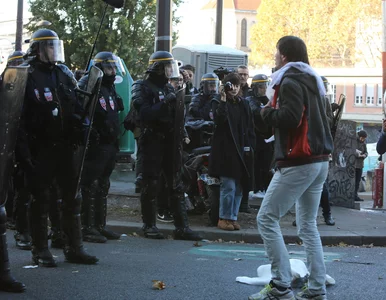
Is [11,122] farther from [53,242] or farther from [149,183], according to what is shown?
[149,183]

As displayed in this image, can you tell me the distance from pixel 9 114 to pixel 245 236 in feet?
14.4

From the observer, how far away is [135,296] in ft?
17.6

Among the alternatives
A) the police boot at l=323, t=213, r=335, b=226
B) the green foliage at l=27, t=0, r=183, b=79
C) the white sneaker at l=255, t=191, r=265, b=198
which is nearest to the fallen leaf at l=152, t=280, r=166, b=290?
the police boot at l=323, t=213, r=335, b=226

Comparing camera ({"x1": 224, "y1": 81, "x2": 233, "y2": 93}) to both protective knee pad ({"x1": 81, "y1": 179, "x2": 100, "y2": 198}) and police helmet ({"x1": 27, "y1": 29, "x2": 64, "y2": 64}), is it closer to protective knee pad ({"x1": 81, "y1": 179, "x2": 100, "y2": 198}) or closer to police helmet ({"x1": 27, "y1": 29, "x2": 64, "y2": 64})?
protective knee pad ({"x1": 81, "y1": 179, "x2": 100, "y2": 198})

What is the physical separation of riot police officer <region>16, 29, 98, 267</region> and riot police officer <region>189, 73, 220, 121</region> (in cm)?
411

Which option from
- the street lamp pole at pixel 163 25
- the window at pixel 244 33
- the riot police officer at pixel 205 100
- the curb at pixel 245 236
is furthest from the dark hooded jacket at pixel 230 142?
the window at pixel 244 33

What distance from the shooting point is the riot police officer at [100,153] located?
8039mm

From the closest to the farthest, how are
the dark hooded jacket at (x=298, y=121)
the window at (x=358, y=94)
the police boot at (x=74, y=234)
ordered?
1. the dark hooded jacket at (x=298, y=121)
2. the police boot at (x=74, y=234)
3. the window at (x=358, y=94)

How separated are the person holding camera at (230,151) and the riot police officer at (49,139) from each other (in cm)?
291

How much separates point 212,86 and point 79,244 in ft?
15.1

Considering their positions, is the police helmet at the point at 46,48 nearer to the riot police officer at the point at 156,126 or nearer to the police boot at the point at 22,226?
the police boot at the point at 22,226

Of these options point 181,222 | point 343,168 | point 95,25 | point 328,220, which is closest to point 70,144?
point 181,222

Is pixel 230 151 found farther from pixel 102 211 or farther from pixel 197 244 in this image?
pixel 102 211

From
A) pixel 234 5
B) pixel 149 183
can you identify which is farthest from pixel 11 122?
pixel 234 5
